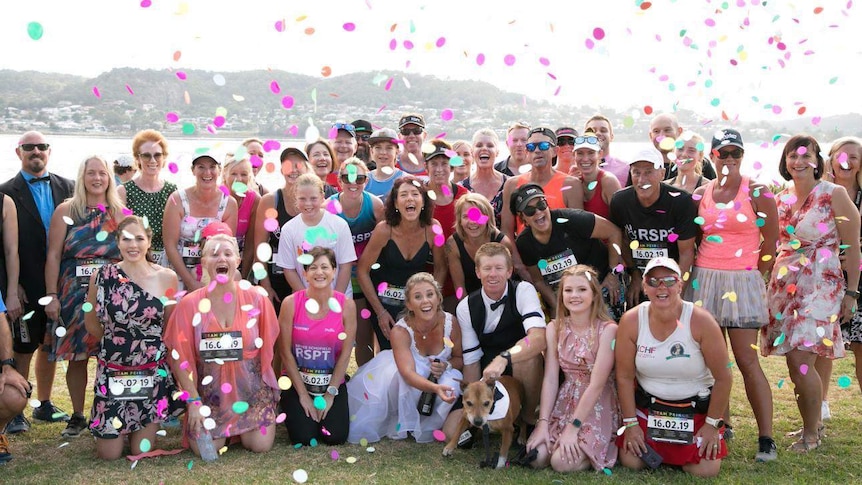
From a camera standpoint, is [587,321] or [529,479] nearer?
[529,479]

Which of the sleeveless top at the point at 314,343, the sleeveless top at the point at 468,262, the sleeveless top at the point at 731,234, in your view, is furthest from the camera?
the sleeveless top at the point at 468,262

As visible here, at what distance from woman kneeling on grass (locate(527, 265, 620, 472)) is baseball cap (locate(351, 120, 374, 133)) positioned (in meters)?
2.59

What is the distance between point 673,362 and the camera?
4.06m

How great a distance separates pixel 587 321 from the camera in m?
4.33

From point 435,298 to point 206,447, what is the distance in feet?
5.14

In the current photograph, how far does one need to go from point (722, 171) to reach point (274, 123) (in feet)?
9.64

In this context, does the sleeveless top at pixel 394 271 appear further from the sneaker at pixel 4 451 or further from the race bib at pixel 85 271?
the sneaker at pixel 4 451

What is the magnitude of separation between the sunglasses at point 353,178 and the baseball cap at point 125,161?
5.24 ft

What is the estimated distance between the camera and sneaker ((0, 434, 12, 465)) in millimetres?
4254

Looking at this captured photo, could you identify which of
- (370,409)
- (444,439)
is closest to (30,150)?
(370,409)

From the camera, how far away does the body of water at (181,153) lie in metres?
4.76

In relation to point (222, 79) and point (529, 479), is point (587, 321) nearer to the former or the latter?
point (529, 479)

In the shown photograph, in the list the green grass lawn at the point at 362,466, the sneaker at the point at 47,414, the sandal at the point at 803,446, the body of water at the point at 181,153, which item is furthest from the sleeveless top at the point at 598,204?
the sneaker at the point at 47,414

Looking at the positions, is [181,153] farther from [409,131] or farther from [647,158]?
[647,158]
